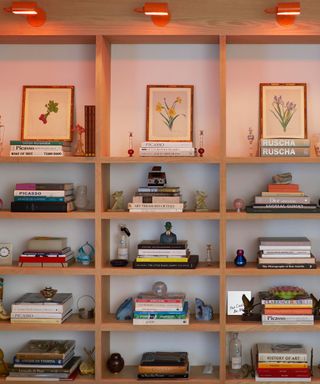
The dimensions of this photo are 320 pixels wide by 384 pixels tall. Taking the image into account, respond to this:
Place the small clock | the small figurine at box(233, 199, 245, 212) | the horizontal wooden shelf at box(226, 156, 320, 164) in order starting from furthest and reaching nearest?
1. the small clock
2. the small figurine at box(233, 199, 245, 212)
3. the horizontal wooden shelf at box(226, 156, 320, 164)

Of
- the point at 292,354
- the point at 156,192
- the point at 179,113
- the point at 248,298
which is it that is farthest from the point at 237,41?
the point at 292,354

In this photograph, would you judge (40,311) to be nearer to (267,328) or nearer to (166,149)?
(166,149)

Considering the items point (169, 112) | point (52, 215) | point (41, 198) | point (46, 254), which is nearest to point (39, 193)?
point (41, 198)

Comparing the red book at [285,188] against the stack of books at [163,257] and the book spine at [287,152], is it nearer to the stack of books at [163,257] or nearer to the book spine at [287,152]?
the book spine at [287,152]

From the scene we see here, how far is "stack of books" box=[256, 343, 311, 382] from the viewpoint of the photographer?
3436mm

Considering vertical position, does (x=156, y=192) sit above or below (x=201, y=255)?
above

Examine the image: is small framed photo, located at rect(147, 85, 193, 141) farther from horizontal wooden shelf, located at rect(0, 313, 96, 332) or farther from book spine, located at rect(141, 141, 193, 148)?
horizontal wooden shelf, located at rect(0, 313, 96, 332)

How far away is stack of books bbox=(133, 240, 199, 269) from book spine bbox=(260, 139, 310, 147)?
71 cm

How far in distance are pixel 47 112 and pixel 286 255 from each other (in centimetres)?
158

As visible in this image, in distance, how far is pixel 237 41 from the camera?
3.58 m

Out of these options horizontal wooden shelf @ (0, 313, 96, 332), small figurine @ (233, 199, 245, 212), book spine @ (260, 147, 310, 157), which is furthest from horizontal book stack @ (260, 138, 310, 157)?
horizontal wooden shelf @ (0, 313, 96, 332)

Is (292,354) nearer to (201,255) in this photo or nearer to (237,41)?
(201,255)

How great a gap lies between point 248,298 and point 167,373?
0.65 metres

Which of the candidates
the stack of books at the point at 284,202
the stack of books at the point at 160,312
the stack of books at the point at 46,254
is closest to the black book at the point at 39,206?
the stack of books at the point at 46,254
